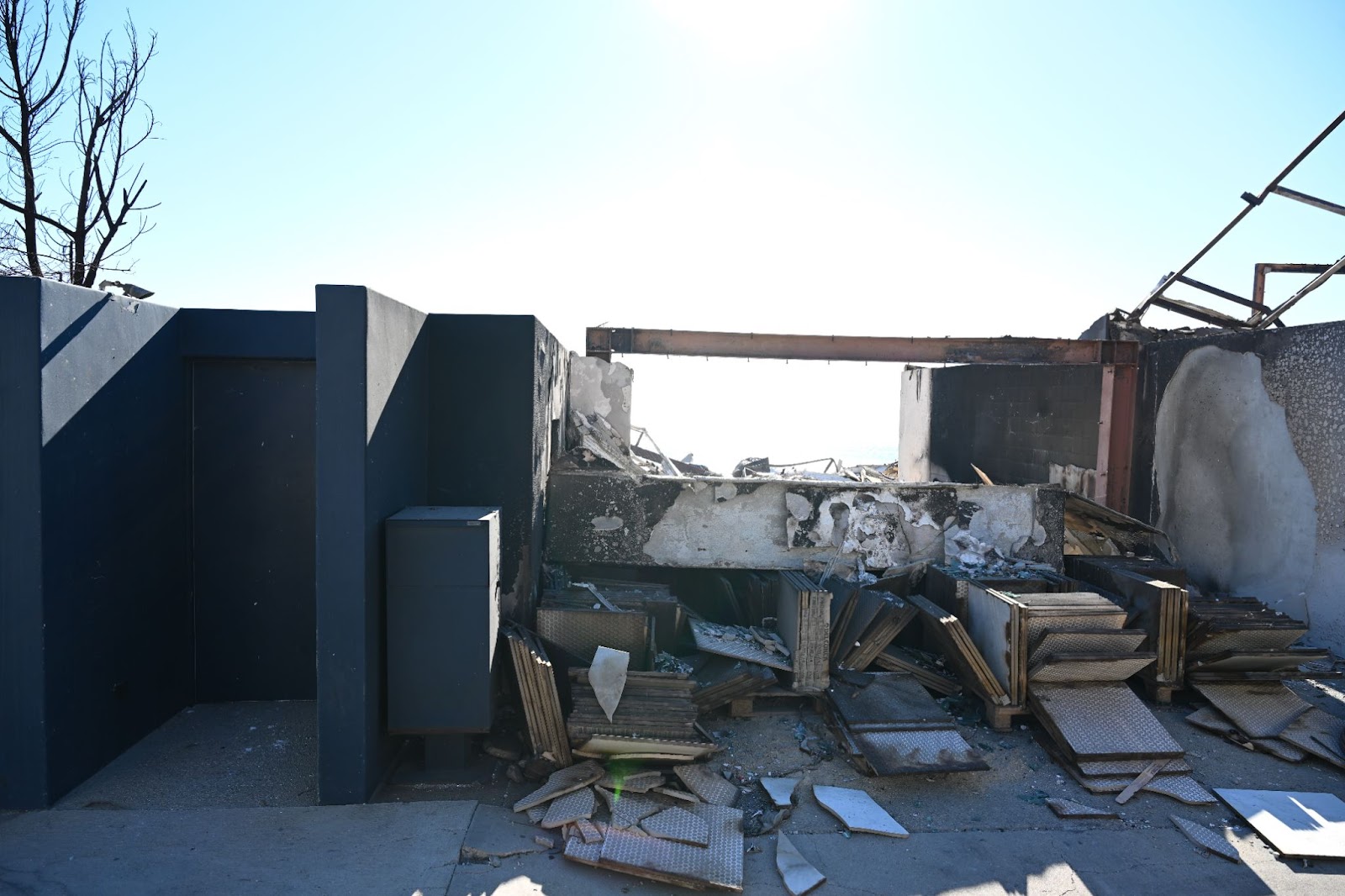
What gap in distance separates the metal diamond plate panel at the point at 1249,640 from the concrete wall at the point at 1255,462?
5.72 feet

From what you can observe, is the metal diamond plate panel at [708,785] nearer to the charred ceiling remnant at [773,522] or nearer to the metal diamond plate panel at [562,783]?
the metal diamond plate panel at [562,783]

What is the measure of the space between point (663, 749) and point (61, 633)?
10.3 ft

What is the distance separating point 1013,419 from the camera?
10039 millimetres

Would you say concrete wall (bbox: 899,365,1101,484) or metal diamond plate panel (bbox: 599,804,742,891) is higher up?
concrete wall (bbox: 899,365,1101,484)

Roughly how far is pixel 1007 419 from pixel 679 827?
805 centimetres

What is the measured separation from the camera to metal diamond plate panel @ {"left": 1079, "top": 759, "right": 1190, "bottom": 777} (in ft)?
14.6

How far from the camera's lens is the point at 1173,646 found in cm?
538

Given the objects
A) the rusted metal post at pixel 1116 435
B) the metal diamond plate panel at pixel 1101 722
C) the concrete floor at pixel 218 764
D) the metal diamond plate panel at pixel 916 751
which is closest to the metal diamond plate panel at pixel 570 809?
the concrete floor at pixel 218 764

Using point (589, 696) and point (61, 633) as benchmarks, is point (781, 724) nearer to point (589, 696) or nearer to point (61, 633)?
point (589, 696)

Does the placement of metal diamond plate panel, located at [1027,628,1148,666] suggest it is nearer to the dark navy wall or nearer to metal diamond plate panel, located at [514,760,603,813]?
metal diamond plate panel, located at [514,760,603,813]

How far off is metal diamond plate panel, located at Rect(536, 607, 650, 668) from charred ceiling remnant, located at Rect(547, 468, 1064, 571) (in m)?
1.11

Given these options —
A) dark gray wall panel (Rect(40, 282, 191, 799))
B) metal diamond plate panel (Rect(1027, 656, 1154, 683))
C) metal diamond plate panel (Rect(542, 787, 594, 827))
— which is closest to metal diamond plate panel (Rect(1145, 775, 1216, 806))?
metal diamond plate panel (Rect(1027, 656, 1154, 683))

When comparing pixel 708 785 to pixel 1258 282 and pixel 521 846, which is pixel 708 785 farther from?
pixel 1258 282

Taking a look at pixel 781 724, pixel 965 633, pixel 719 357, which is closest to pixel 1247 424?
pixel 965 633
